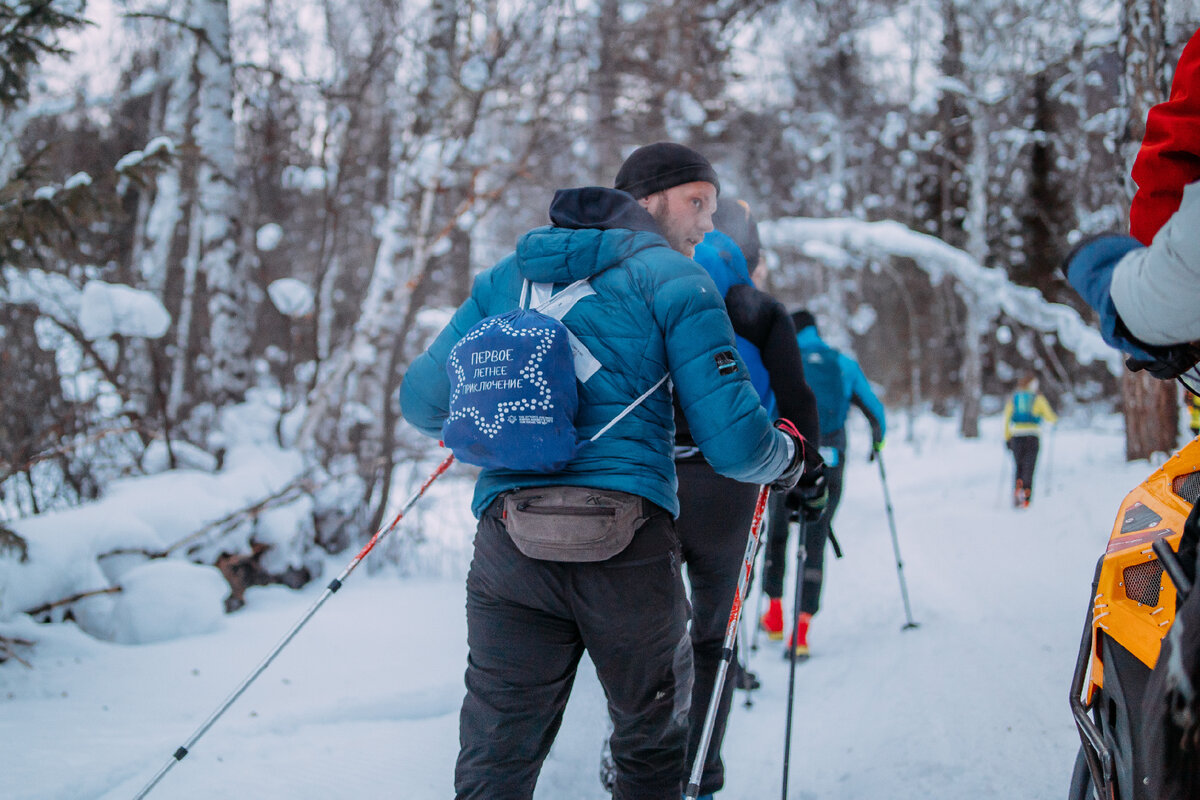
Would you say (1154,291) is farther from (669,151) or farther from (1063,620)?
(1063,620)

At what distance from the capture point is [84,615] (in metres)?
3.94

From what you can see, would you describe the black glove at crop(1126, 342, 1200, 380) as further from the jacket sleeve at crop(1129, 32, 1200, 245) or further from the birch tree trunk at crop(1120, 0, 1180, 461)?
the birch tree trunk at crop(1120, 0, 1180, 461)

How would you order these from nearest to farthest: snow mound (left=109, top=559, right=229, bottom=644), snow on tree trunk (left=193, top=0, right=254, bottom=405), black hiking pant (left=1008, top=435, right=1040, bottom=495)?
snow mound (left=109, top=559, right=229, bottom=644) < snow on tree trunk (left=193, top=0, right=254, bottom=405) < black hiking pant (left=1008, top=435, right=1040, bottom=495)

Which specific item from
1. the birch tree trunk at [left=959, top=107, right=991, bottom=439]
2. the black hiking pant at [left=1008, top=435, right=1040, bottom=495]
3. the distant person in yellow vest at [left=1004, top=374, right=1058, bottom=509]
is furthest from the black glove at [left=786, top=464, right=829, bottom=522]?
the birch tree trunk at [left=959, top=107, right=991, bottom=439]

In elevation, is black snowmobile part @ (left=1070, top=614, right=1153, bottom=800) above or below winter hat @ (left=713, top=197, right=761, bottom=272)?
below

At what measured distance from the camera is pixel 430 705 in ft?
11.2

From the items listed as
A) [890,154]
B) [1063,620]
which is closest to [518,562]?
[1063,620]

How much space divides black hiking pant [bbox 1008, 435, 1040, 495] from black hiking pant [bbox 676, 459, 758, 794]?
8336mm

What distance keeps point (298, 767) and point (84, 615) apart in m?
1.92

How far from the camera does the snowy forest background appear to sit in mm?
5113

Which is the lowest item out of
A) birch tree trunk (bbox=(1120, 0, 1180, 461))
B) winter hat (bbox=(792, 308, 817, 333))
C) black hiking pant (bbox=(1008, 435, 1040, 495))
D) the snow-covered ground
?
black hiking pant (bbox=(1008, 435, 1040, 495))

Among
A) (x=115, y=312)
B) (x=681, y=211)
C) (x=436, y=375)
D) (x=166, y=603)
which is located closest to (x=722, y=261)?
(x=681, y=211)

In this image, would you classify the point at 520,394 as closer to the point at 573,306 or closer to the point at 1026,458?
the point at 573,306

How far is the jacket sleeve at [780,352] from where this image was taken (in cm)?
260
